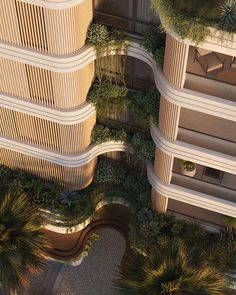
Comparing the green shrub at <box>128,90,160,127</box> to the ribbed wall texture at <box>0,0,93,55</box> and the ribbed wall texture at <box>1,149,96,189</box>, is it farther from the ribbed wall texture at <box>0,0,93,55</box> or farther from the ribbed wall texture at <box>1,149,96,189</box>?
the ribbed wall texture at <box>1,149,96,189</box>

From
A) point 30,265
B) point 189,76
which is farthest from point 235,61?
point 30,265

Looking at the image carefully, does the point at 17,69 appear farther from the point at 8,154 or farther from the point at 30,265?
the point at 30,265

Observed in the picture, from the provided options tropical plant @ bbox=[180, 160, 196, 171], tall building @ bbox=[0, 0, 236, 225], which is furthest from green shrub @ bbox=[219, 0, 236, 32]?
tropical plant @ bbox=[180, 160, 196, 171]

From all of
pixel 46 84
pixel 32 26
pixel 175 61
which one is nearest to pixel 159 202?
pixel 46 84

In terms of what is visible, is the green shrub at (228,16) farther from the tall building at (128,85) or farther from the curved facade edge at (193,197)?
the curved facade edge at (193,197)

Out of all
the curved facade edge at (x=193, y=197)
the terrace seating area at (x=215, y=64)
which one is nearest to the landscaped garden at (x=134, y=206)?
the curved facade edge at (x=193, y=197)
